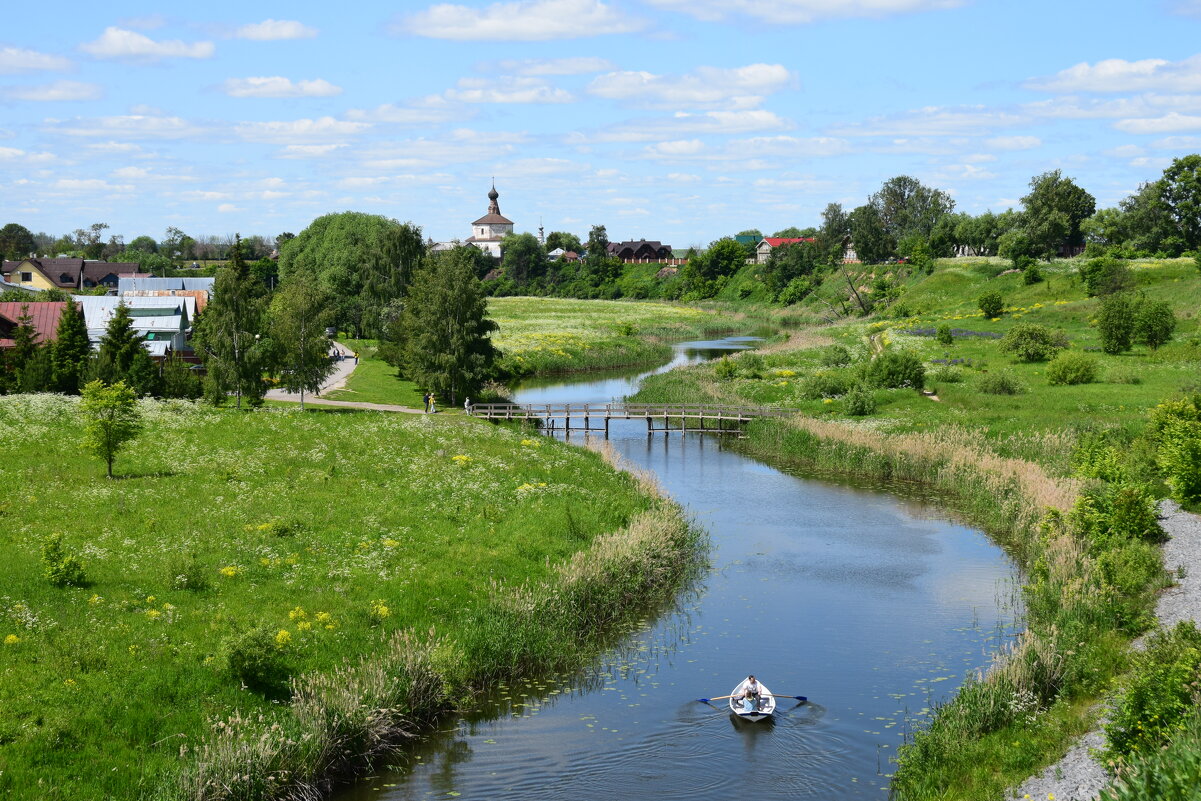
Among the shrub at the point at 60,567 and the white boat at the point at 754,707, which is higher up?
the shrub at the point at 60,567

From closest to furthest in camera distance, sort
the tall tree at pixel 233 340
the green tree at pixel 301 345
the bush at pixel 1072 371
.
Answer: the tall tree at pixel 233 340 < the green tree at pixel 301 345 < the bush at pixel 1072 371

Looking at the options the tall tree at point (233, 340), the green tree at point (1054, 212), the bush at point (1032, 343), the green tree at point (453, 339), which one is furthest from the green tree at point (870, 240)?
the tall tree at point (233, 340)

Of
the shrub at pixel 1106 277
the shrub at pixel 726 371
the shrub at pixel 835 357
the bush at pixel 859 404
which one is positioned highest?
the shrub at pixel 1106 277

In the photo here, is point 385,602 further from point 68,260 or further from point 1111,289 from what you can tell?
point 68,260

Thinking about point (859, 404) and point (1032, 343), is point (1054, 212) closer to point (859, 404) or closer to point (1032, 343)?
point (1032, 343)

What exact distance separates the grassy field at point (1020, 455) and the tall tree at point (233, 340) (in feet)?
95.2

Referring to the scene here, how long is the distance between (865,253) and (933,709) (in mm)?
153678

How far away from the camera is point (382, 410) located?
65.5 m

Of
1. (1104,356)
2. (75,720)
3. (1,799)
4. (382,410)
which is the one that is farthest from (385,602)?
(1104,356)

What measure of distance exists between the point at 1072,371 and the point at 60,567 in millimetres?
58245

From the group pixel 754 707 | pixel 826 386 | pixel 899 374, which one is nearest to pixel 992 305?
pixel 899 374

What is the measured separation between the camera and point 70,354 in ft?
212

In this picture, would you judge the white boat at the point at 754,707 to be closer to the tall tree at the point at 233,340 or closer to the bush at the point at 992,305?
the tall tree at the point at 233,340

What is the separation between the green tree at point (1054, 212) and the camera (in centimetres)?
13762
